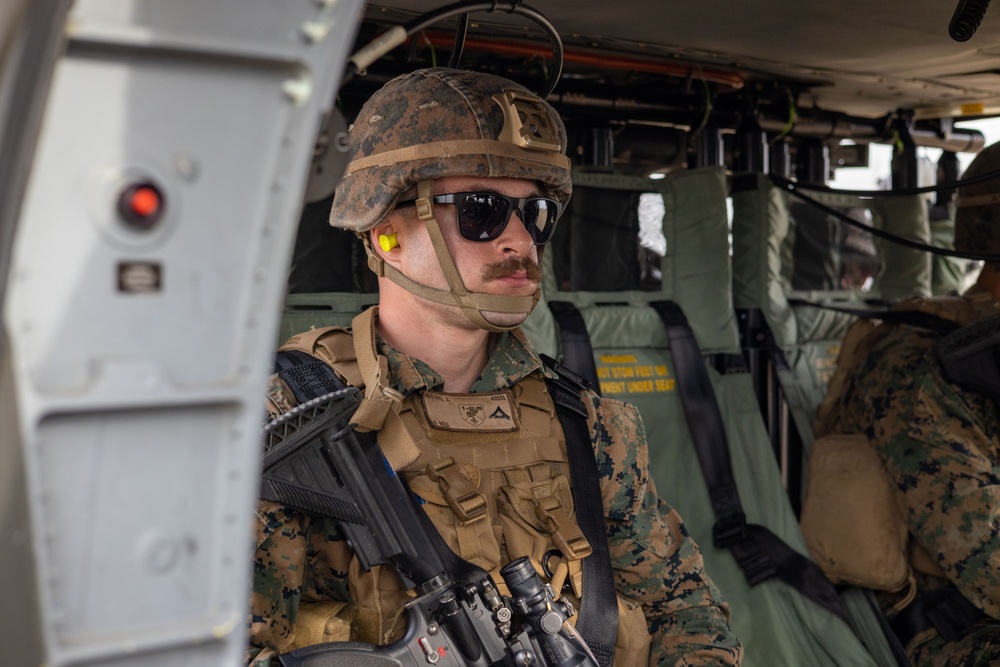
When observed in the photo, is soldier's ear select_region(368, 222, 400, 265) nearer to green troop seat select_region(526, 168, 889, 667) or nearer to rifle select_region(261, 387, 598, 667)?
rifle select_region(261, 387, 598, 667)

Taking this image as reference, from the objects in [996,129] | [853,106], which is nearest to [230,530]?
[853,106]

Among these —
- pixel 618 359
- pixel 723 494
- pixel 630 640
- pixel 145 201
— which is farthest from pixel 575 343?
pixel 145 201

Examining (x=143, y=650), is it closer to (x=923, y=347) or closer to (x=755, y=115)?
(x=923, y=347)

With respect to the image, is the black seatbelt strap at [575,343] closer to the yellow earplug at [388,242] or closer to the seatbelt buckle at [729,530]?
the seatbelt buckle at [729,530]

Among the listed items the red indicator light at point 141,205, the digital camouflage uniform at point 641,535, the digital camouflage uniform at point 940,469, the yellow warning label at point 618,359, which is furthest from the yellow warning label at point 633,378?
the red indicator light at point 141,205

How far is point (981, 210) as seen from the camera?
11.2 ft

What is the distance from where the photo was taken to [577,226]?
324cm

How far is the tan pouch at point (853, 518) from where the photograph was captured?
301 cm

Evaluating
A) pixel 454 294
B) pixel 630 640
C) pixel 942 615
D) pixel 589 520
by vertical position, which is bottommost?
pixel 942 615

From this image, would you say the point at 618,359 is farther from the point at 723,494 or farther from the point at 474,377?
the point at 474,377

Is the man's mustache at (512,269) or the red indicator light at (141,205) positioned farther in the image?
the man's mustache at (512,269)

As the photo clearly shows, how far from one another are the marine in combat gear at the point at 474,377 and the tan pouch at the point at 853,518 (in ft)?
3.43

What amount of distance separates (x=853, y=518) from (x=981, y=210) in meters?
1.09

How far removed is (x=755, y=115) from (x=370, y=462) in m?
2.31
